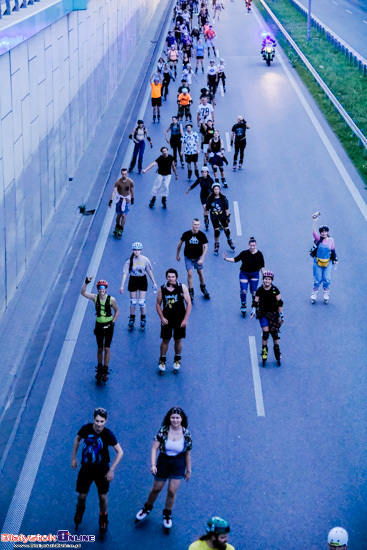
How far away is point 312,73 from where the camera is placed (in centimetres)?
3694

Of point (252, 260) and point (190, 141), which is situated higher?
point (190, 141)

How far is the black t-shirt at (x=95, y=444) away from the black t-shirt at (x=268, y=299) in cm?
471

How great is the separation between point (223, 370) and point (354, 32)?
42.6 meters

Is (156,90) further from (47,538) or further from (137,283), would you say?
(47,538)

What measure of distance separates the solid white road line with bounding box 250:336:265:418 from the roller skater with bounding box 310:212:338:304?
6.46 ft

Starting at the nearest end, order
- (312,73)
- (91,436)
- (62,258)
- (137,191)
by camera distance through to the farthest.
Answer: (91,436), (62,258), (137,191), (312,73)

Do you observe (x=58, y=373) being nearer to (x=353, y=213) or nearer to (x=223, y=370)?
Answer: (x=223, y=370)

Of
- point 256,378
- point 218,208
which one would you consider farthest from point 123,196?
point 256,378

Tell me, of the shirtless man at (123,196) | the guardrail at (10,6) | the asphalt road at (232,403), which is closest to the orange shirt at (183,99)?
the asphalt road at (232,403)

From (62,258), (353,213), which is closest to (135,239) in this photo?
(62,258)

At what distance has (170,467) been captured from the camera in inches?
396

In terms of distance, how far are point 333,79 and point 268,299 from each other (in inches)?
1009

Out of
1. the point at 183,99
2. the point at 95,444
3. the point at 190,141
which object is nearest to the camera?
the point at 95,444

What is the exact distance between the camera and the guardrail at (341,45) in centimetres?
4046
